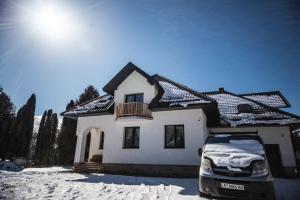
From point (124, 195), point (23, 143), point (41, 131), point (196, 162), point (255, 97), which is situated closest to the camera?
point (124, 195)

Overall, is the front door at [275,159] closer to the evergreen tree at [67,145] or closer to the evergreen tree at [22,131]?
the evergreen tree at [67,145]

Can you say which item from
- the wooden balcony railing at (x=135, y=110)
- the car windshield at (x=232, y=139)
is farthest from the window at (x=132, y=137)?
the car windshield at (x=232, y=139)

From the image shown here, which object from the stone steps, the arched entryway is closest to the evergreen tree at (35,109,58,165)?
the arched entryway

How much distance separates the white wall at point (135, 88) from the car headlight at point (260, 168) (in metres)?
10.4

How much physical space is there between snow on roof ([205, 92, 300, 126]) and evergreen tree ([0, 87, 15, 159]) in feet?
94.5

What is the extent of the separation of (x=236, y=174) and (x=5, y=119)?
110 feet

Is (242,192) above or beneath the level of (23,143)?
beneath

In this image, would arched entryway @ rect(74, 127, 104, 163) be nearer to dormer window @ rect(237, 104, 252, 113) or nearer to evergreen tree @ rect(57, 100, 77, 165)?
evergreen tree @ rect(57, 100, 77, 165)

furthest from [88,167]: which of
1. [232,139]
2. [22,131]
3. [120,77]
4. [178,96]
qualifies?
[22,131]

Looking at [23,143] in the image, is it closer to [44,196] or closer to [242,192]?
[44,196]

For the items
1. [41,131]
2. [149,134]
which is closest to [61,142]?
[41,131]

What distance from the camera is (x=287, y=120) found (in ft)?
45.6

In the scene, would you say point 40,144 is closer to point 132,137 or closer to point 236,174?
point 132,137

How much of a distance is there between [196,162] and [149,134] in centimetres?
369
